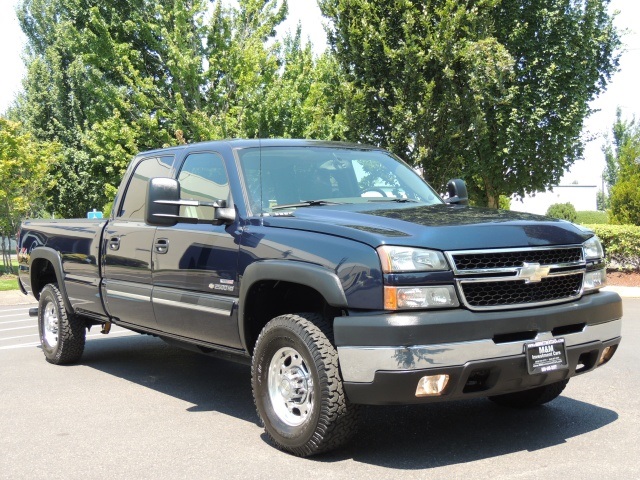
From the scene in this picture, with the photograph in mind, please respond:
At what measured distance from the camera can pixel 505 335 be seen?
4551 millimetres

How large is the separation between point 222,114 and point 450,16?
291 inches

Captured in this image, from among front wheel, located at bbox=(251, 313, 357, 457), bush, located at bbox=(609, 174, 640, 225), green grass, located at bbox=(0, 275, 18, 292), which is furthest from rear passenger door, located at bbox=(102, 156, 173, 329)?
bush, located at bbox=(609, 174, 640, 225)

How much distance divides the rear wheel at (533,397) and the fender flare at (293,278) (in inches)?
82.9

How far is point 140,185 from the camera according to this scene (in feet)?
23.6

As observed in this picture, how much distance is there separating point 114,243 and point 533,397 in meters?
3.81

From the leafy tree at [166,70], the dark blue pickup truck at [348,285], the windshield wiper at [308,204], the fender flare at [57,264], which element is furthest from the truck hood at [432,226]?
the leafy tree at [166,70]

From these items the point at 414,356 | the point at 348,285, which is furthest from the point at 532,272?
the point at 348,285

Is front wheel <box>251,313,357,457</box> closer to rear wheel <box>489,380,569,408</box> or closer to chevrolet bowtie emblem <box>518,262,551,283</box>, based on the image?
chevrolet bowtie emblem <box>518,262,551,283</box>

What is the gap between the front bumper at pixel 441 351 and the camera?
4.28 m

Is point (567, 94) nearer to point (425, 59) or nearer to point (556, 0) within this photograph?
point (556, 0)

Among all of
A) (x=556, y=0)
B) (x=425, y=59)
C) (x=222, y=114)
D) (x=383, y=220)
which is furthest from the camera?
(x=556, y=0)

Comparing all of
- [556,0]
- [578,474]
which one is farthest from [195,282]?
[556,0]

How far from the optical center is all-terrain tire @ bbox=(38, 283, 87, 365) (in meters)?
8.12

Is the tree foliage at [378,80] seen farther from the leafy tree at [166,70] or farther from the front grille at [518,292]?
the front grille at [518,292]
